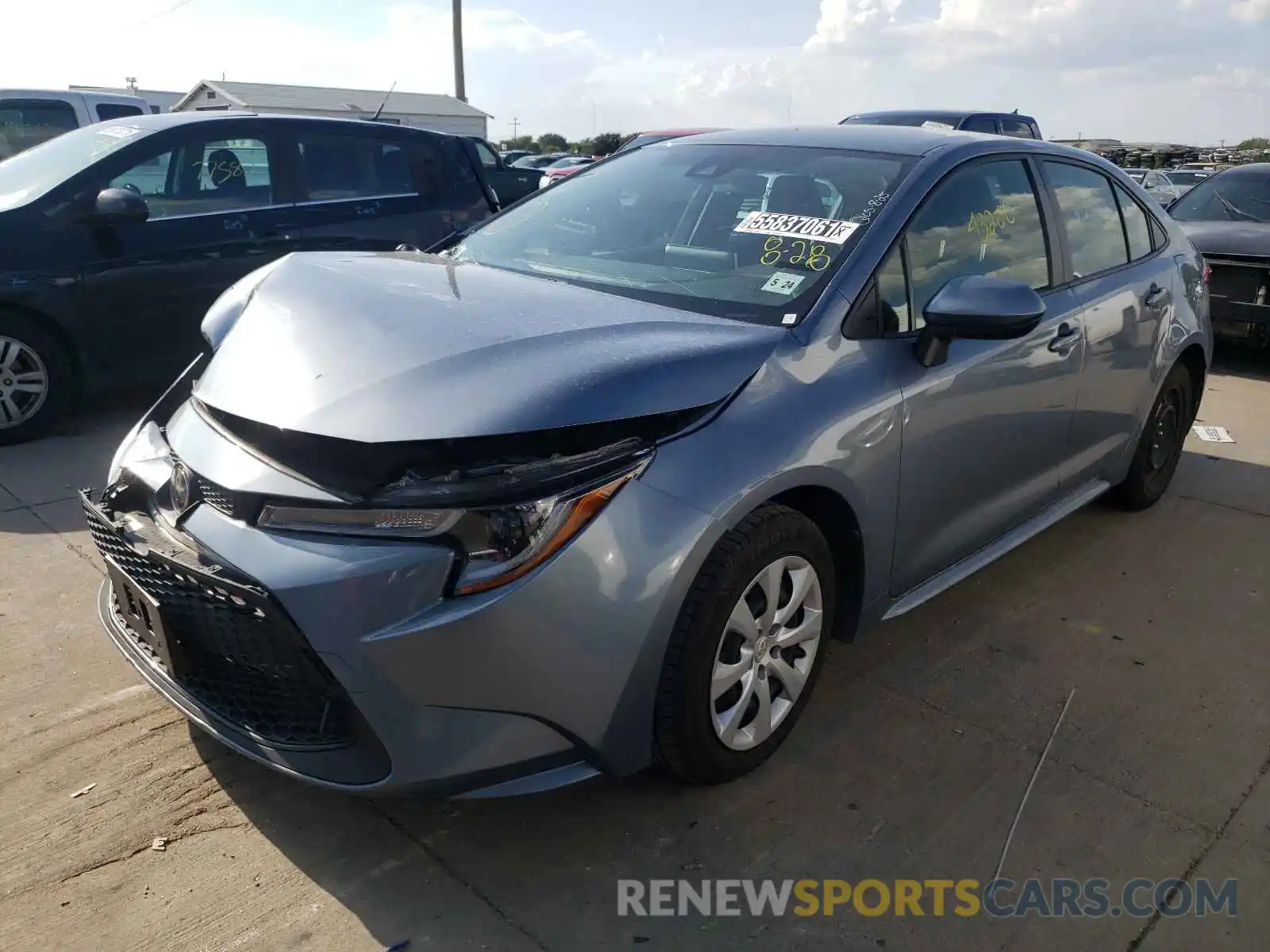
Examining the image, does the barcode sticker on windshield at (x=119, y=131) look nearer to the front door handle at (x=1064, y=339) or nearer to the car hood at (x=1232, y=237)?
the front door handle at (x=1064, y=339)

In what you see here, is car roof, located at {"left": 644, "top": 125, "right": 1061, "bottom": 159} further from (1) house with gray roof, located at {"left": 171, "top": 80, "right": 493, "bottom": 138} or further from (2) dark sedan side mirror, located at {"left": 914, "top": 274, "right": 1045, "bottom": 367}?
(1) house with gray roof, located at {"left": 171, "top": 80, "right": 493, "bottom": 138}

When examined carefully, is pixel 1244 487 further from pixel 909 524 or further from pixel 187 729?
pixel 187 729

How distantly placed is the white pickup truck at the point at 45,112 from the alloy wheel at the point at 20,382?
17.7 feet

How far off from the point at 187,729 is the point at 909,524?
211 cm

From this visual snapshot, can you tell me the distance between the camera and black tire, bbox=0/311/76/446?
5.04 meters

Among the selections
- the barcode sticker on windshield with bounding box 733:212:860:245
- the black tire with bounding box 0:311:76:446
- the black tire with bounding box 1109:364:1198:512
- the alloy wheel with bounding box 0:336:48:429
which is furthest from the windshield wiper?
Answer: the alloy wheel with bounding box 0:336:48:429

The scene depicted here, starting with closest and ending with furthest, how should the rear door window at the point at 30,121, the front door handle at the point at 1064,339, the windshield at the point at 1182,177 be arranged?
the front door handle at the point at 1064,339 < the rear door window at the point at 30,121 < the windshield at the point at 1182,177

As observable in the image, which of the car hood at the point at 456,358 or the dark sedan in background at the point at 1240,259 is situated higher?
the car hood at the point at 456,358

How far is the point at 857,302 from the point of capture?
2730 mm

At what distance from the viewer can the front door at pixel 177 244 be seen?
5.28 meters

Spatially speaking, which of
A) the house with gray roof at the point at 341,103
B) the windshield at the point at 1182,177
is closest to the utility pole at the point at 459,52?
the house with gray roof at the point at 341,103

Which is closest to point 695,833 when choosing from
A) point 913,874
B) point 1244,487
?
point 913,874

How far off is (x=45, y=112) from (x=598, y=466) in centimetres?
1016

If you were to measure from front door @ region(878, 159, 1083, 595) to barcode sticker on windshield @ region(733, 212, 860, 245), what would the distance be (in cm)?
16
